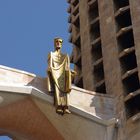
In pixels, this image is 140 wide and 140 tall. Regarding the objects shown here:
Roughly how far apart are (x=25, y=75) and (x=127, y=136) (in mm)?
3000

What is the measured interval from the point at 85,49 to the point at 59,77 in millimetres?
5873

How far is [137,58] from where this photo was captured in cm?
2247

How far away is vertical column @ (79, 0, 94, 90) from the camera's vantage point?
24516 mm

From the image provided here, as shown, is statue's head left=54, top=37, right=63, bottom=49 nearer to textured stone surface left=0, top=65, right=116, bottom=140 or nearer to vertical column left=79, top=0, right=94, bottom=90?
textured stone surface left=0, top=65, right=116, bottom=140

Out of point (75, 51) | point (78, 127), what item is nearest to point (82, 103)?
point (78, 127)

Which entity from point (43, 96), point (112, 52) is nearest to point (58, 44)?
point (43, 96)

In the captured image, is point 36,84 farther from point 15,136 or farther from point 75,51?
point 75,51

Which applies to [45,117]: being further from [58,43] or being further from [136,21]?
[136,21]

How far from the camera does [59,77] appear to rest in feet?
65.9

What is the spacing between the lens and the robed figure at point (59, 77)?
19.7 metres

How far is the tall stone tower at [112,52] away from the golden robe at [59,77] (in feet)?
6.24

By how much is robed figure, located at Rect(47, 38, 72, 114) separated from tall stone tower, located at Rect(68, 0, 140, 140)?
6.16 ft

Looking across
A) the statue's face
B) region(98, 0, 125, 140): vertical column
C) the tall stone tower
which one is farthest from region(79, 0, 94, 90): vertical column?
the statue's face

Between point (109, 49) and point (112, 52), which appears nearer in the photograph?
point (112, 52)
